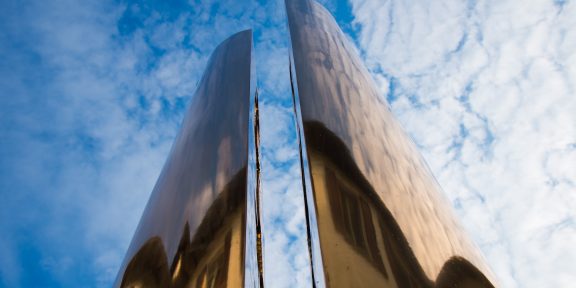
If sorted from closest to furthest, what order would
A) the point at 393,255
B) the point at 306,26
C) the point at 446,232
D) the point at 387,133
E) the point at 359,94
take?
the point at 393,255
the point at 446,232
the point at 387,133
the point at 359,94
the point at 306,26

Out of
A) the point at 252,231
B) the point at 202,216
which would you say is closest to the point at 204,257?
the point at 202,216

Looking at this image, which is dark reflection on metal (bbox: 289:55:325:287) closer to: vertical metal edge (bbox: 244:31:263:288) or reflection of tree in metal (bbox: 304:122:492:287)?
reflection of tree in metal (bbox: 304:122:492:287)

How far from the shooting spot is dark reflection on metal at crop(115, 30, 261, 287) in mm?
1019

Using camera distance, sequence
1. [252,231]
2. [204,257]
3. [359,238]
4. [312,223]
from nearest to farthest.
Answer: [359,238]
[312,223]
[204,257]
[252,231]

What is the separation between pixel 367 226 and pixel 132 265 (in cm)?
65

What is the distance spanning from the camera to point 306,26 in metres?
1.62

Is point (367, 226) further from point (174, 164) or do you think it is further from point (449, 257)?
point (174, 164)

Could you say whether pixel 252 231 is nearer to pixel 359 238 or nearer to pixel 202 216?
pixel 202 216

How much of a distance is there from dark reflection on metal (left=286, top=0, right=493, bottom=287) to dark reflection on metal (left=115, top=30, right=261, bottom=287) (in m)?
0.32

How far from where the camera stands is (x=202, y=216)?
1.11 meters

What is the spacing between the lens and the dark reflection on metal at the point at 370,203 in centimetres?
73

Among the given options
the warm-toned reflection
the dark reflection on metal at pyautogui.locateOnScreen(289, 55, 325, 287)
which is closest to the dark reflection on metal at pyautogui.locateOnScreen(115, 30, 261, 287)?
the warm-toned reflection

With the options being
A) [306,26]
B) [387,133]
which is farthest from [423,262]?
[306,26]

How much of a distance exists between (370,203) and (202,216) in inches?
18.4
